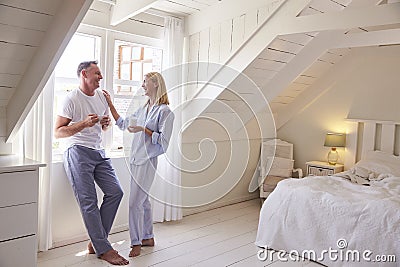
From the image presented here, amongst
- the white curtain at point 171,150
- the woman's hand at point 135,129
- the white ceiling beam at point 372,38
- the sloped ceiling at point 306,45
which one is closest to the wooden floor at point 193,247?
the white curtain at point 171,150

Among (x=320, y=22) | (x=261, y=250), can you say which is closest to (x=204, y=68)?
(x=320, y=22)

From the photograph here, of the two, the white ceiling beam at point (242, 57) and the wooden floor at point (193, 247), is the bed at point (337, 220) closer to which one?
the wooden floor at point (193, 247)

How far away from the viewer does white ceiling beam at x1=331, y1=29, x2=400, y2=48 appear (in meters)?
3.65

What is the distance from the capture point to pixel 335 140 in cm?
473

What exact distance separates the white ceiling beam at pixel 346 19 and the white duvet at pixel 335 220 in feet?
4.26

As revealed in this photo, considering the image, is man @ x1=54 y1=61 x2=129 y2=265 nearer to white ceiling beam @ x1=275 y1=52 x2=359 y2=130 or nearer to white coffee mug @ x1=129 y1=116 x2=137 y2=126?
white coffee mug @ x1=129 y1=116 x2=137 y2=126

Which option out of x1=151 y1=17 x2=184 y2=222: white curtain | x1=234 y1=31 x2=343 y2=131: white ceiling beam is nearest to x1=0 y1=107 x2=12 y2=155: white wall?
x1=151 y1=17 x2=184 y2=222: white curtain

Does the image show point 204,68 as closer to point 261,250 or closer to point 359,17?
point 359,17

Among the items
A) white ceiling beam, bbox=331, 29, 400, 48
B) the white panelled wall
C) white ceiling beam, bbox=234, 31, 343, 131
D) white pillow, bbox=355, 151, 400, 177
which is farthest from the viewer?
white pillow, bbox=355, 151, 400, 177

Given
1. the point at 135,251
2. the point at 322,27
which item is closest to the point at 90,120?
the point at 135,251

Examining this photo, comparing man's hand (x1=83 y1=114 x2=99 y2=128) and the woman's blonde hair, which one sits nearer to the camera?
man's hand (x1=83 y1=114 x2=99 y2=128)

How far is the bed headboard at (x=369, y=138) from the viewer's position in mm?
4465

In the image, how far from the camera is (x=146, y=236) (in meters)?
3.40

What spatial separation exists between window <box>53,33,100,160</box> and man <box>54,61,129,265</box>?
12.0 inches
